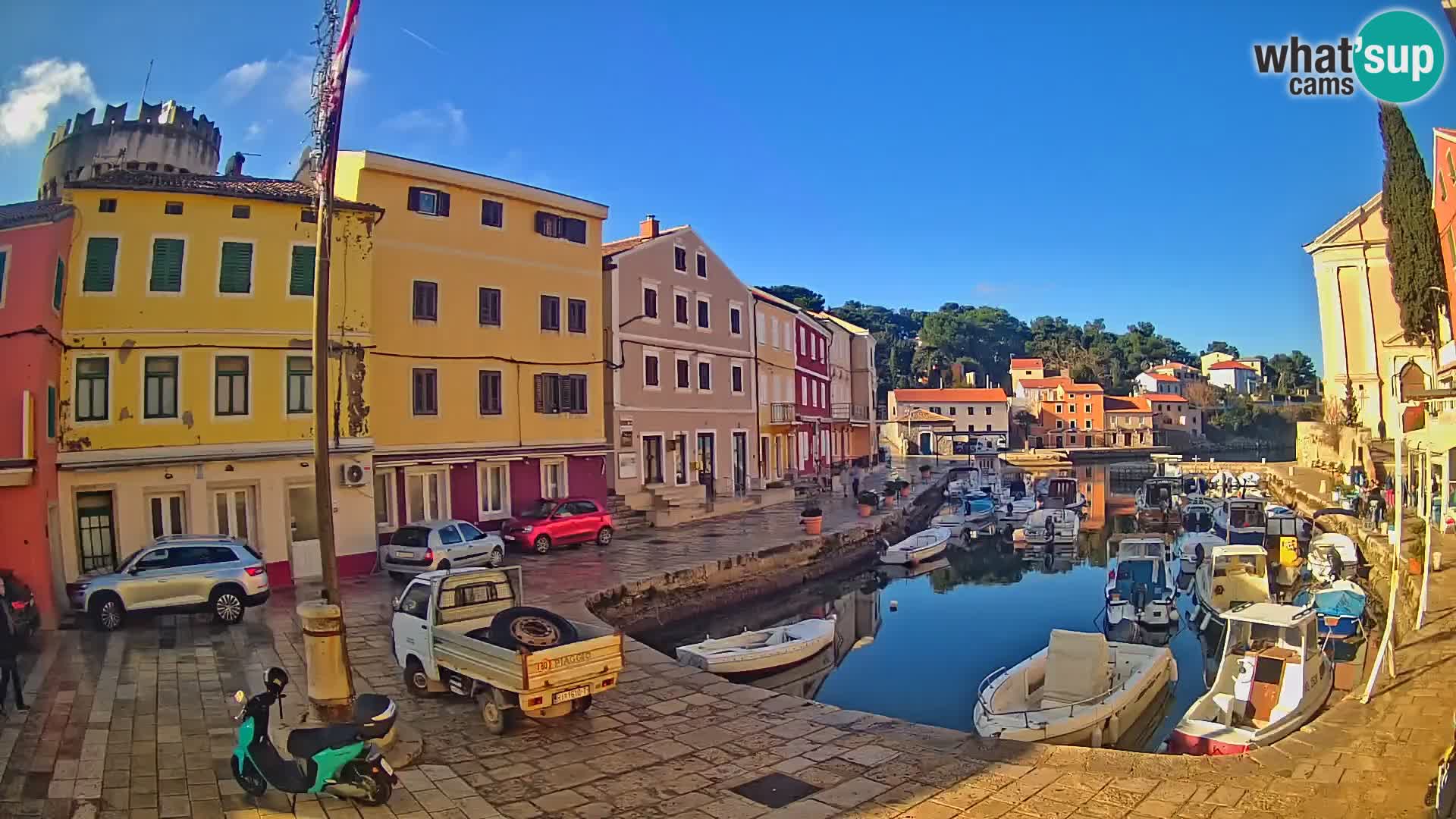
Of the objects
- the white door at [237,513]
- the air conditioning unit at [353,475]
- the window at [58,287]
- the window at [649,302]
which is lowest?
the white door at [237,513]

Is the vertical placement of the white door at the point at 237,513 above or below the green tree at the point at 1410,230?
below

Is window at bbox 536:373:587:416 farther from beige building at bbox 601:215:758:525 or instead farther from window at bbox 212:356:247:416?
window at bbox 212:356:247:416

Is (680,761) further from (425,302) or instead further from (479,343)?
(479,343)

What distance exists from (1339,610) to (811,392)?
32.6 metres

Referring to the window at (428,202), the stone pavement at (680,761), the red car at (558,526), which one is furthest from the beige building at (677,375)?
the stone pavement at (680,761)

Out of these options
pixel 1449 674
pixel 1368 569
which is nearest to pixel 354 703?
pixel 1449 674

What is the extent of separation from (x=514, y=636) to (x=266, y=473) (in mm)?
12000

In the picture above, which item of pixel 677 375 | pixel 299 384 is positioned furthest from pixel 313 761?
pixel 677 375

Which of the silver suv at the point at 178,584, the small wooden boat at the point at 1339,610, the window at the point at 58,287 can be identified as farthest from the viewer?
the small wooden boat at the point at 1339,610

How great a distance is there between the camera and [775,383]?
45125mm

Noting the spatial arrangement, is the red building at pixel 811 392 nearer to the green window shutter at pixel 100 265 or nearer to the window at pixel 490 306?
the window at pixel 490 306

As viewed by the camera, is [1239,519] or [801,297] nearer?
[1239,519]

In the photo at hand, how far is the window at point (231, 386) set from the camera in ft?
62.9

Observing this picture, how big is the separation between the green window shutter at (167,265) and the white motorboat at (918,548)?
80.4 feet
